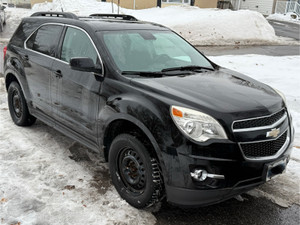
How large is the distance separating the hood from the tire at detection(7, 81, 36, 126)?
2.67 m

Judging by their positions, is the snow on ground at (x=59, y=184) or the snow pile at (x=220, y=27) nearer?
the snow on ground at (x=59, y=184)

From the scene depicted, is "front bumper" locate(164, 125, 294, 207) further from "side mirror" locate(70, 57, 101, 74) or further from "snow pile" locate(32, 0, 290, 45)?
"snow pile" locate(32, 0, 290, 45)

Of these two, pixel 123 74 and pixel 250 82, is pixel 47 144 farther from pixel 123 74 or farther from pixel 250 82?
pixel 250 82

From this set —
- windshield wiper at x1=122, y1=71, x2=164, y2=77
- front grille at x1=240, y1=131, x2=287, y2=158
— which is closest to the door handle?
windshield wiper at x1=122, y1=71, x2=164, y2=77

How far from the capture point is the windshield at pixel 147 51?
12.2 ft

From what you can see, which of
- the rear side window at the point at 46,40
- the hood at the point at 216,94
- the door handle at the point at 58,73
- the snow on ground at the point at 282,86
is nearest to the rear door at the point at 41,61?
the rear side window at the point at 46,40

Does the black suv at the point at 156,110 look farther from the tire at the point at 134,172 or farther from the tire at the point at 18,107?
the tire at the point at 18,107

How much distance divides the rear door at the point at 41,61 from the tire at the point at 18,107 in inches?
17.9

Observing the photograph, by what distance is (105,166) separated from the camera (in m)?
4.30

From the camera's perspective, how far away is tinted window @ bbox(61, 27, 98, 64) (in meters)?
3.86

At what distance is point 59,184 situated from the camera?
3789mm

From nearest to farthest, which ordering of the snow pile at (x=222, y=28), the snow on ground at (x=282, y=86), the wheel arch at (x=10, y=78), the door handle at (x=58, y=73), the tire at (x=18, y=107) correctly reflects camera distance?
the snow on ground at (x=282, y=86) < the door handle at (x=58, y=73) < the tire at (x=18, y=107) < the wheel arch at (x=10, y=78) < the snow pile at (x=222, y=28)

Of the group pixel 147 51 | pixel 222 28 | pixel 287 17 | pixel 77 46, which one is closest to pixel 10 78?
pixel 77 46

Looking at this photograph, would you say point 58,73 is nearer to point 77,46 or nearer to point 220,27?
point 77,46
